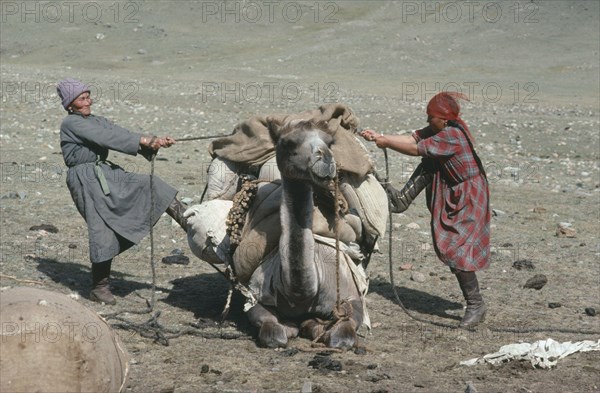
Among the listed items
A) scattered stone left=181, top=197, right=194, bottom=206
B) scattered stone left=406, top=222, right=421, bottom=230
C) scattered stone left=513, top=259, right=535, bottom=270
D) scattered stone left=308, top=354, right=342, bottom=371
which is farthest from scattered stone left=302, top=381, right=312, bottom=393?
scattered stone left=181, top=197, right=194, bottom=206

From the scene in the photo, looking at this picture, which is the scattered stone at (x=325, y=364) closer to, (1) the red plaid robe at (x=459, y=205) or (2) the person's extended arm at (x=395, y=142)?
(1) the red plaid robe at (x=459, y=205)

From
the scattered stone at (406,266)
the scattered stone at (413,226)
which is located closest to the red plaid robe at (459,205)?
the scattered stone at (406,266)

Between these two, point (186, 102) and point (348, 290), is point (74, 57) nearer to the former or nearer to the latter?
point (186, 102)

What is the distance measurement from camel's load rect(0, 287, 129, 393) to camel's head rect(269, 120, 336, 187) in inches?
65.2

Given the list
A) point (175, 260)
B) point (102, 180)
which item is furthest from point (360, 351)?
point (175, 260)

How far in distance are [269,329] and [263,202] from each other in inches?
38.7

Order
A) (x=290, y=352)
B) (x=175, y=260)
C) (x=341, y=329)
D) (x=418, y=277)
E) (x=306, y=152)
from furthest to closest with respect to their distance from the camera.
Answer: (x=175, y=260) → (x=418, y=277) → (x=341, y=329) → (x=290, y=352) → (x=306, y=152)

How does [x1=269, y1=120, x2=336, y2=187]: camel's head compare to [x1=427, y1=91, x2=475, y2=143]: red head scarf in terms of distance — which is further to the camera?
[x1=427, y1=91, x2=475, y2=143]: red head scarf

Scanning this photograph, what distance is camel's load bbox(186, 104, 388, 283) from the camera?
7.30 m

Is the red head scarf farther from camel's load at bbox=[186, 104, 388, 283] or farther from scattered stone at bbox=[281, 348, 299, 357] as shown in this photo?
scattered stone at bbox=[281, 348, 299, 357]

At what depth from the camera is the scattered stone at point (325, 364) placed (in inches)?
251

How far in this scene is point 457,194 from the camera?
7633 mm

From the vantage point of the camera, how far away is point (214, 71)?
3272cm

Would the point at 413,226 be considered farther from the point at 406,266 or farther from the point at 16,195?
the point at 16,195
